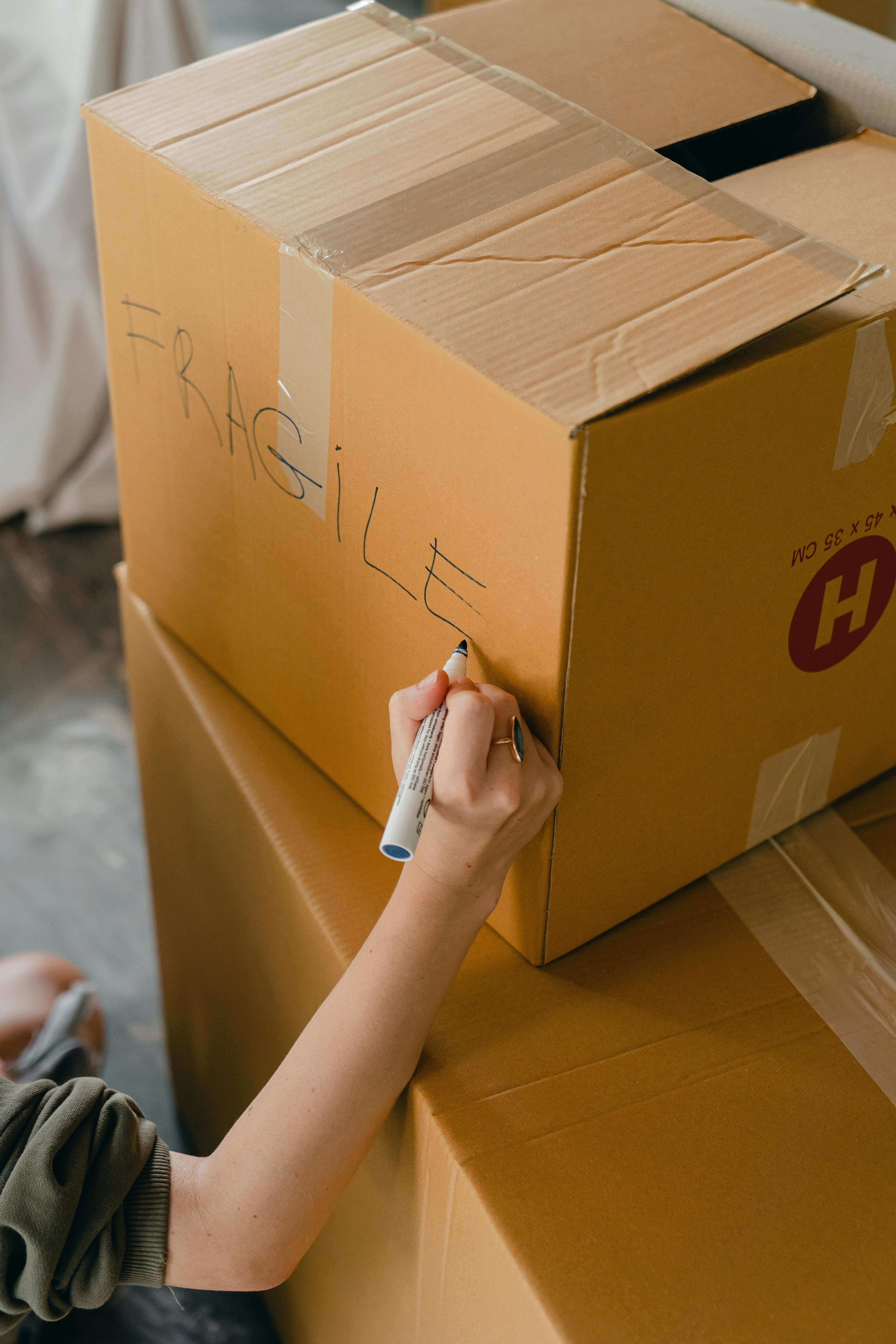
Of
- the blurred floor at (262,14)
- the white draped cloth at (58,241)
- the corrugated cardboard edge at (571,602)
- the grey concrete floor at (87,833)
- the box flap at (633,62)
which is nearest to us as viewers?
the corrugated cardboard edge at (571,602)

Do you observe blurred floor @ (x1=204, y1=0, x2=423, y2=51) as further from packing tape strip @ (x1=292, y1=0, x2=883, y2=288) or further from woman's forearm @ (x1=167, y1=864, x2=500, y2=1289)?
woman's forearm @ (x1=167, y1=864, x2=500, y2=1289)

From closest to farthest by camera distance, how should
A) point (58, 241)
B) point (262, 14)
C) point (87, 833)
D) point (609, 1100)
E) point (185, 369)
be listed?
point (609, 1100)
point (185, 369)
point (87, 833)
point (58, 241)
point (262, 14)

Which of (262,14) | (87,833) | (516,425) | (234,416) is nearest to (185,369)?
(234,416)

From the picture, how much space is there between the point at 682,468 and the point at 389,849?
20 centimetres

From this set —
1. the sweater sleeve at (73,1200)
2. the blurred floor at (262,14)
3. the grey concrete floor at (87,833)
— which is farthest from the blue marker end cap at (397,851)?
the blurred floor at (262,14)

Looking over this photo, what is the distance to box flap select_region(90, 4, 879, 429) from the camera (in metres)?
0.46

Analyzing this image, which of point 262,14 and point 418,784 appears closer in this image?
point 418,784

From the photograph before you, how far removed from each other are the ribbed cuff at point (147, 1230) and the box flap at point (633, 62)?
0.61m

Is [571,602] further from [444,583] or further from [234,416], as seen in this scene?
[234,416]

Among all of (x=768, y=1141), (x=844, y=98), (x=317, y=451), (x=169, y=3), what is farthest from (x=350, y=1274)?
(x=169, y=3)

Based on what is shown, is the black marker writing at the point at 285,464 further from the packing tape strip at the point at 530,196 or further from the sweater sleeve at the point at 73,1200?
the sweater sleeve at the point at 73,1200

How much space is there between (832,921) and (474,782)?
0.27m

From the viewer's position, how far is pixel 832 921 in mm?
641

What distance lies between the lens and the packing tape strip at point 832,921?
1.94 ft
